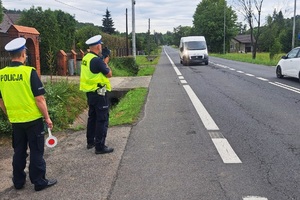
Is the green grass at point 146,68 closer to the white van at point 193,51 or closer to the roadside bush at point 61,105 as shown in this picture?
the white van at point 193,51

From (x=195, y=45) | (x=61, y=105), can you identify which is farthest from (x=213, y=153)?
(x=195, y=45)

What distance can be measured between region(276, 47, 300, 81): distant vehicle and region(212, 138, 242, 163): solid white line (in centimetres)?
1005

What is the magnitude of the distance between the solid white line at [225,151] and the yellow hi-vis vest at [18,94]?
8.73 ft

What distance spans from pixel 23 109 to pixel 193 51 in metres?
24.6

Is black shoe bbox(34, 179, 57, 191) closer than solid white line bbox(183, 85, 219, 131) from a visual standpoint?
Yes

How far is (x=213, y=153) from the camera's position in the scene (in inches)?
204

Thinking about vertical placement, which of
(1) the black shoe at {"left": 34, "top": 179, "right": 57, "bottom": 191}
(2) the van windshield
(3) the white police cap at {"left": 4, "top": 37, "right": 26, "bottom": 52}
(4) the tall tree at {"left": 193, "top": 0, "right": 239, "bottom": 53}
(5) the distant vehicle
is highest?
(4) the tall tree at {"left": 193, "top": 0, "right": 239, "bottom": 53}

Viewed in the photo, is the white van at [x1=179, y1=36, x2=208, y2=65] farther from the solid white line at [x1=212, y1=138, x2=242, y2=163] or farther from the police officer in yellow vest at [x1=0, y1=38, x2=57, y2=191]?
the police officer in yellow vest at [x1=0, y1=38, x2=57, y2=191]

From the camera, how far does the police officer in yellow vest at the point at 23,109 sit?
3908 millimetres

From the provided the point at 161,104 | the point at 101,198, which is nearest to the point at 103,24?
the point at 161,104

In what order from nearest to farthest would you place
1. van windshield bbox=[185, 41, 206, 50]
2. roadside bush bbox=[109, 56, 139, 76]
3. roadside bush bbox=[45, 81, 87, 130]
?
roadside bush bbox=[45, 81, 87, 130]
roadside bush bbox=[109, 56, 139, 76]
van windshield bbox=[185, 41, 206, 50]

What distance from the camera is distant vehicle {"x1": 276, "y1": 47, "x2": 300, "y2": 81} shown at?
1454 centimetres

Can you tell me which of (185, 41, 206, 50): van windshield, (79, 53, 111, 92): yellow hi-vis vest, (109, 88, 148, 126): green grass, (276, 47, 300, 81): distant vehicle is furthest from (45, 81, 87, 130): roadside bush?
(185, 41, 206, 50): van windshield

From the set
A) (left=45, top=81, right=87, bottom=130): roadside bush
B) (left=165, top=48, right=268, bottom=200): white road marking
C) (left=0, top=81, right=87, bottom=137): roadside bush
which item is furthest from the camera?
(left=45, top=81, right=87, bottom=130): roadside bush
